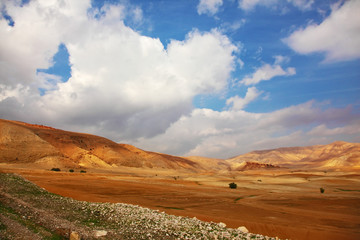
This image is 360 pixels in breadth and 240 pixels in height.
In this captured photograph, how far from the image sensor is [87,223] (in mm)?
11453

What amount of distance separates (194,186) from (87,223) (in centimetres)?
2942

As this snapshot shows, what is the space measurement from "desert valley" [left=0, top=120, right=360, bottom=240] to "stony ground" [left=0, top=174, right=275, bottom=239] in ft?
2.45

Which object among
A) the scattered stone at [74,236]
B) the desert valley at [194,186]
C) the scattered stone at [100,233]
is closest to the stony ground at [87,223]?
the scattered stone at [100,233]

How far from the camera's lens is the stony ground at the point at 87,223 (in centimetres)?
940

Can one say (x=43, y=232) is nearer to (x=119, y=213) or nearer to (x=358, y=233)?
(x=119, y=213)

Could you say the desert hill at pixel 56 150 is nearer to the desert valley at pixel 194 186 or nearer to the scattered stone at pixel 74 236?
the desert valley at pixel 194 186

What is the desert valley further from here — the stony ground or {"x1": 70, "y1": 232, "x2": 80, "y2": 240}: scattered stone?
{"x1": 70, "y1": 232, "x2": 80, "y2": 240}: scattered stone

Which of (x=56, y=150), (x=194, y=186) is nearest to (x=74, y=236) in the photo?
(x=194, y=186)

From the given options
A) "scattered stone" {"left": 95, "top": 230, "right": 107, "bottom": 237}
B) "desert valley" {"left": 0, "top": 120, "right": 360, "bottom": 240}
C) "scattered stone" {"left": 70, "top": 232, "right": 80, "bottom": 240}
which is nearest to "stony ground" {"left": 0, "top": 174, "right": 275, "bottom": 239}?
"scattered stone" {"left": 95, "top": 230, "right": 107, "bottom": 237}

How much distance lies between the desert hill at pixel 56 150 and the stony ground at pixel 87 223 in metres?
62.5

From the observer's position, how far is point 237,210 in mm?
19641

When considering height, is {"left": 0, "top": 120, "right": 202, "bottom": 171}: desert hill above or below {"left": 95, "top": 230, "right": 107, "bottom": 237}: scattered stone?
above

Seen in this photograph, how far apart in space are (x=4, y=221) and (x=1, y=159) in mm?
67353

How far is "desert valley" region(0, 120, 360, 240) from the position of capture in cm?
1611
